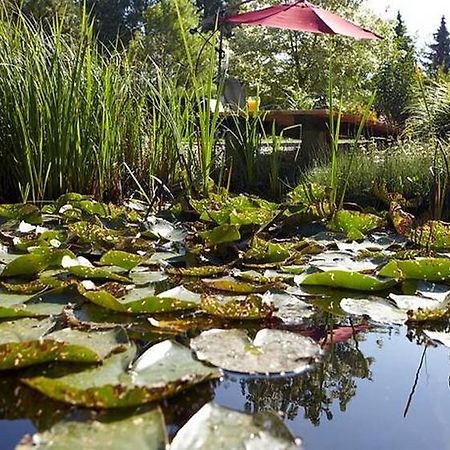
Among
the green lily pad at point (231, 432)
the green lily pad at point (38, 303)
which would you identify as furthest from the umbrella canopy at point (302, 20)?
the green lily pad at point (231, 432)

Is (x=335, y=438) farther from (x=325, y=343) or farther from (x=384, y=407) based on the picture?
(x=325, y=343)

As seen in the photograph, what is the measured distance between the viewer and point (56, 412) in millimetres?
731

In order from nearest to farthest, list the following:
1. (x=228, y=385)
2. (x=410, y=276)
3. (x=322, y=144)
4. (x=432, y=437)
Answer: (x=432, y=437) < (x=228, y=385) < (x=410, y=276) < (x=322, y=144)

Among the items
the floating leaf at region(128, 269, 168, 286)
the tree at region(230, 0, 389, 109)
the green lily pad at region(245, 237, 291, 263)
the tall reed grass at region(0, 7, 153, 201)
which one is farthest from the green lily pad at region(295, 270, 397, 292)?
the tree at region(230, 0, 389, 109)

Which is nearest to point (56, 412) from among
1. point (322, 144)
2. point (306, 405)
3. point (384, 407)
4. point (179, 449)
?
point (179, 449)

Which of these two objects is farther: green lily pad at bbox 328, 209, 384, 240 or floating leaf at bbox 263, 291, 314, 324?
green lily pad at bbox 328, 209, 384, 240

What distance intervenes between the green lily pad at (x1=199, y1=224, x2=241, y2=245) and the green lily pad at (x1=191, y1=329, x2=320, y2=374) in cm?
58

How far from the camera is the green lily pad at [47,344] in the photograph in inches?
32.7

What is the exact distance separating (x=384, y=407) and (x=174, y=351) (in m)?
0.32

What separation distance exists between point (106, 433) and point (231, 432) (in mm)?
143

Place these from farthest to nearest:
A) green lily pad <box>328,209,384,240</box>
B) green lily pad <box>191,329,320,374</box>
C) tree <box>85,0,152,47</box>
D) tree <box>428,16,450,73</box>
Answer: tree <box>428,16,450,73</box>
tree <box>85,0,152,47</box>
green lily pad <box>328,209,384,240</box>
green lily pad <box>191,329,320,374</box>

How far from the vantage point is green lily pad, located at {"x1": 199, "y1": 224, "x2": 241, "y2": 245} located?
1589mm

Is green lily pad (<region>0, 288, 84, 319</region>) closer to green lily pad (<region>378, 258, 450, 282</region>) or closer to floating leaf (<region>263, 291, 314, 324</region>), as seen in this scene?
floating leaf (<region>263, 291, 314, 324</region>)

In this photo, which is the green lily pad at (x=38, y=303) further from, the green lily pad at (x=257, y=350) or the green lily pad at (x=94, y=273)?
the green lily pad at (x=257, y=350)
